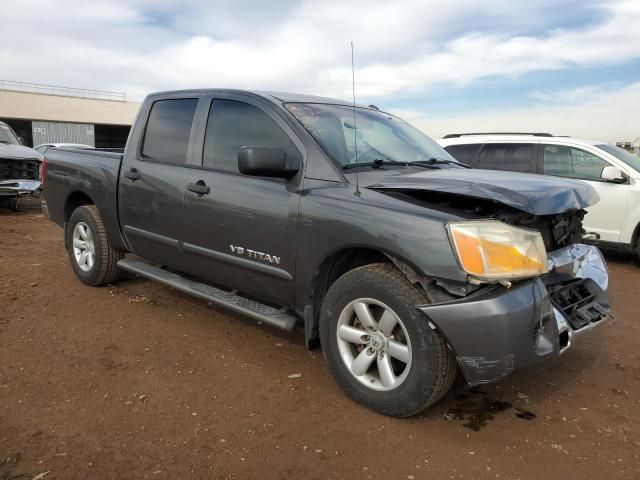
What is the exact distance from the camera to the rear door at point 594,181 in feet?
22.9

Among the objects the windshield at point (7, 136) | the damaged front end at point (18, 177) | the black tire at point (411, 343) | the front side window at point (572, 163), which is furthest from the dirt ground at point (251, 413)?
the windshield at point (7, 136)

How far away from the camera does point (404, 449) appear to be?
2.64 meters

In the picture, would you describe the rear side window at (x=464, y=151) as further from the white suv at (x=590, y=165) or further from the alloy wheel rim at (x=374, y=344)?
the alloy wheel rim at (x=374, y=344)

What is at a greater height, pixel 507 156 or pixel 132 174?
pixel 507 156

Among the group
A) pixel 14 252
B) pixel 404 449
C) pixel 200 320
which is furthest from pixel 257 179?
pixel 14 252

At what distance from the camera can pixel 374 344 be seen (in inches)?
115

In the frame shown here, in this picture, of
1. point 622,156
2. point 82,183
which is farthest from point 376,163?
point 622,156

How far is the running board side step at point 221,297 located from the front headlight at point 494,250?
128cm

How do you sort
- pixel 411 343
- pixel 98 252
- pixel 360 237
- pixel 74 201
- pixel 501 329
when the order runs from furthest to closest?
pixel 74 201, pixel 98 252, pixel 360 237, pixel 411 343, pixel 501 329

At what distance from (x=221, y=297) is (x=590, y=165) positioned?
5796 mm

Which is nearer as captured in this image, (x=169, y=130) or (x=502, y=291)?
(x=502, y=291)

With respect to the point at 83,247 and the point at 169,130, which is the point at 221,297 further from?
the point at 83,247

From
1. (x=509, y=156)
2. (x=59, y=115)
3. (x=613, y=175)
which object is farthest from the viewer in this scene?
(x=59, y=115)

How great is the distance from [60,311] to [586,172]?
6.68 metres
